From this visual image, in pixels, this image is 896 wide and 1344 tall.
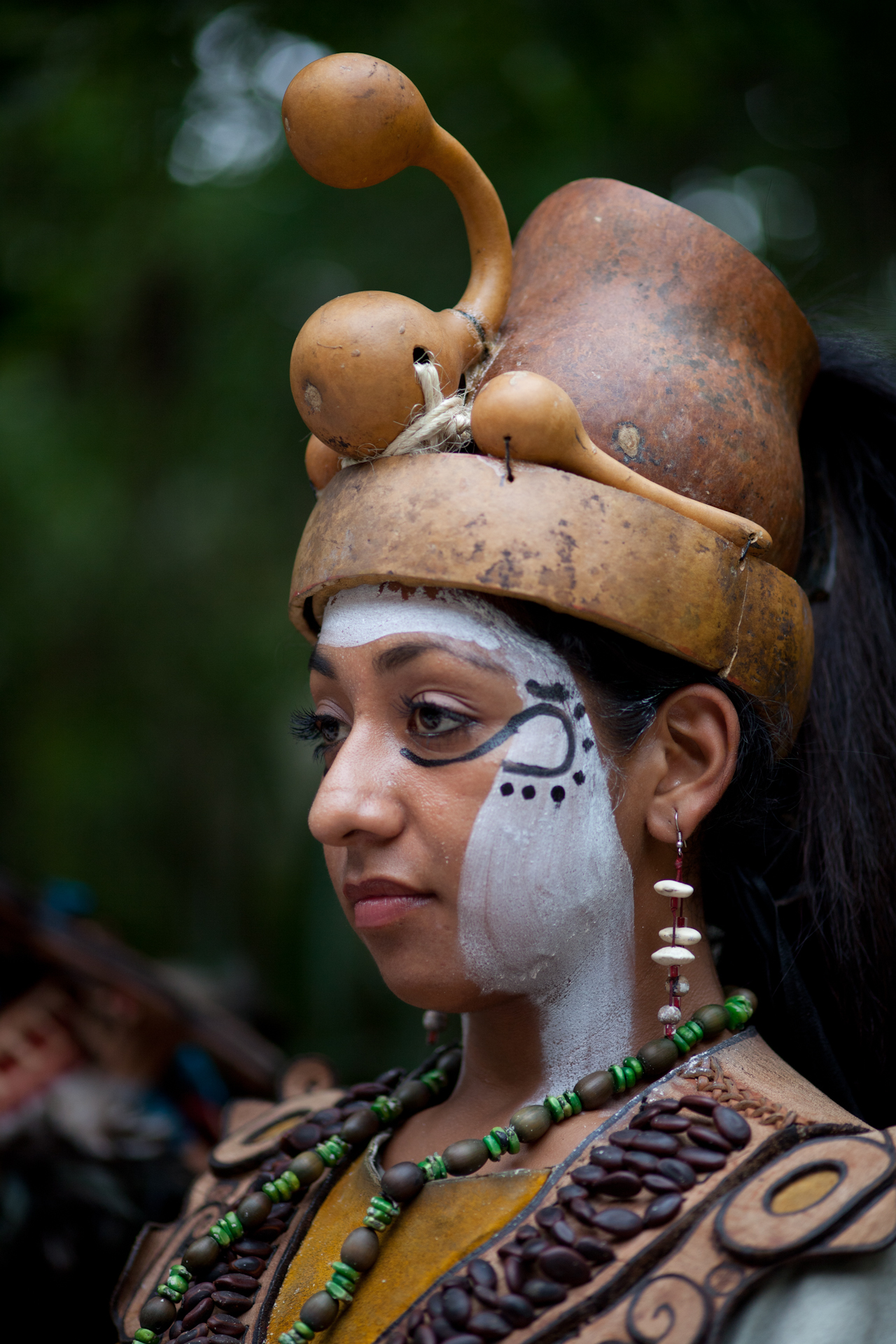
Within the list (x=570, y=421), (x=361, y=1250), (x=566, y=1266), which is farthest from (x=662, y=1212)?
(x=570, y=421)

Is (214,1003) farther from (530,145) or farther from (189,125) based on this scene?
(189,125)

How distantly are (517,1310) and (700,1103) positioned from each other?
368 millimetres

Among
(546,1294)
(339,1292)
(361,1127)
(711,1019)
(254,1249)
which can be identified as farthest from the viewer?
(361,1127)

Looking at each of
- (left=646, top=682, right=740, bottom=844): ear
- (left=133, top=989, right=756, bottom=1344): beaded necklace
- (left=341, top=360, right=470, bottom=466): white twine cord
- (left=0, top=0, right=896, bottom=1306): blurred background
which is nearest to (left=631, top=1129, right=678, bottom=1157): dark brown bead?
(left=133, top=989, right=756, bottom=1344): beaded necklace

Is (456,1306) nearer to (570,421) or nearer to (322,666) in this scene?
(322,666)

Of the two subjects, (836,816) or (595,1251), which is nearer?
(595,1251)

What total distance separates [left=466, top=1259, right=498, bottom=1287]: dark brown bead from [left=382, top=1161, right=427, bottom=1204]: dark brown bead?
200mm

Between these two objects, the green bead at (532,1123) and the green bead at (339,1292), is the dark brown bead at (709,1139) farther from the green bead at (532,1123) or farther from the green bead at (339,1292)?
the green bead at (339,1292)

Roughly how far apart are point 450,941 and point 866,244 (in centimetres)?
270

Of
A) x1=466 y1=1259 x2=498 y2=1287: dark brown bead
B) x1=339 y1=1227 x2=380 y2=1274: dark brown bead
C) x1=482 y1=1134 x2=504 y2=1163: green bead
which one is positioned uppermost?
x1=482 y1=1134 x2=504 y2=1163: green bead

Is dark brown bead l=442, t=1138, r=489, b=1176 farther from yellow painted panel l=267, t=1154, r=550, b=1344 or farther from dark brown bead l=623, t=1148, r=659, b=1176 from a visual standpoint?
dark brown bead l=623, t=1148, r=659, b=1176

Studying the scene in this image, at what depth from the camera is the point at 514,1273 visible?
1.50 metres

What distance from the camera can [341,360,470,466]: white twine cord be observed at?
1740mm

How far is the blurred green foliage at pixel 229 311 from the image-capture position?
11.6ft
